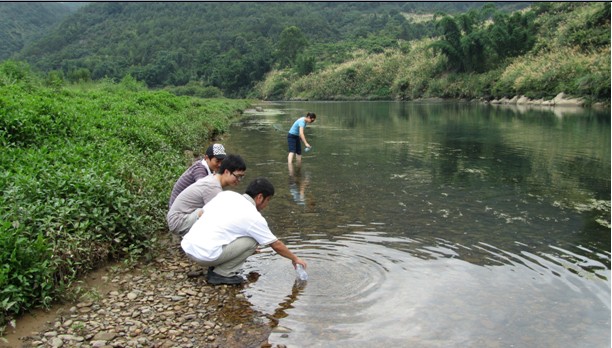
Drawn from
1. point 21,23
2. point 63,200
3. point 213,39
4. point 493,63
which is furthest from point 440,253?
point 21,23

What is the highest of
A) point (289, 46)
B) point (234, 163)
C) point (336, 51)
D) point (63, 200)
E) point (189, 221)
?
point (289, 46)

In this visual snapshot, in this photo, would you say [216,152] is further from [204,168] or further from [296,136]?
[296,136]

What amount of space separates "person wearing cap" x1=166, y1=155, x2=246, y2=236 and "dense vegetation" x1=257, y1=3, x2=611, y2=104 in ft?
133

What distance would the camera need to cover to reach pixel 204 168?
743cm

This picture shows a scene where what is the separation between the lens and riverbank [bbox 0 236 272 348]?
476 centimetres

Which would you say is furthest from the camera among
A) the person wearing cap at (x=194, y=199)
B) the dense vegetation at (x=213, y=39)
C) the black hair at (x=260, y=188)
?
the dense vegetation at (x=213, y=39)

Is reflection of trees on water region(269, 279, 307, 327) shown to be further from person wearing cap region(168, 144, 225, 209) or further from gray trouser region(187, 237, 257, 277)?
person wearing cap region(168, 144, 225, 209)

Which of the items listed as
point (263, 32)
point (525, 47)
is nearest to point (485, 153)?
point (525, 47)

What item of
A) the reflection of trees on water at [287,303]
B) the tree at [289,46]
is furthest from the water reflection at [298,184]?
the tree at [289,46]

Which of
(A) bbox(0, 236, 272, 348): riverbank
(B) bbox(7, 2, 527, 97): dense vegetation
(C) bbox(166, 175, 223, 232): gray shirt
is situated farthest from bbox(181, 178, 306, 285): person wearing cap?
(B) bbox(7, 2, 527, 97): dense vegetation

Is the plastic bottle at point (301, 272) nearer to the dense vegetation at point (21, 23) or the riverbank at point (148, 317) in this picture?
the riverbank at point (148, 317)

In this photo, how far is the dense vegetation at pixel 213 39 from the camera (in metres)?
114

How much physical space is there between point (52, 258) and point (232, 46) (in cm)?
14510

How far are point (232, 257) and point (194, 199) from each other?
4.09 ft
